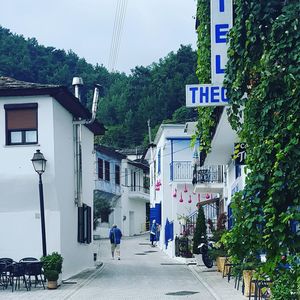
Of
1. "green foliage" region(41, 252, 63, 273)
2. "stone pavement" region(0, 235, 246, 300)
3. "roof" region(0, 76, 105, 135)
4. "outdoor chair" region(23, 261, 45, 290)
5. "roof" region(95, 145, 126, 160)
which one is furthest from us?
"roof" region(95, 145, 126, 160)

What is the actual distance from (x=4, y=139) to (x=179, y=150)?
1568cm

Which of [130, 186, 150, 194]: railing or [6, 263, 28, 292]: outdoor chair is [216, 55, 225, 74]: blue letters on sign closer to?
[6, 263, 28, 292]: outdoor chair

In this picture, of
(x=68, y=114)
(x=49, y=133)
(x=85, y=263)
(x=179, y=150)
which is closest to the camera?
(x=49, y=133)

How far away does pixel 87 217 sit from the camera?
2625 cm

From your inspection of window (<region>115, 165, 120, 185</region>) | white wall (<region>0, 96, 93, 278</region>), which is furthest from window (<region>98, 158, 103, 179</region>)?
white wall (<region>0, 96, 93, 278</region>)

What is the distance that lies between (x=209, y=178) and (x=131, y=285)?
10848 mm

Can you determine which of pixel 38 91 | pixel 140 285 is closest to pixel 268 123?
pixel 140 285

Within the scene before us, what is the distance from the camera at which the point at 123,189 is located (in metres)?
56.2

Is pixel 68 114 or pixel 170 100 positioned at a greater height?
pixel 170 100

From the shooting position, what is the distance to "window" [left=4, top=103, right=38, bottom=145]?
21.0m

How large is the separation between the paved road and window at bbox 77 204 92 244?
120cm

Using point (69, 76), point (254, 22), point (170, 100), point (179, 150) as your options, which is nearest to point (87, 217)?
point (179, 150)

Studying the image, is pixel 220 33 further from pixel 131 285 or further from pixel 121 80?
pixel 121 80

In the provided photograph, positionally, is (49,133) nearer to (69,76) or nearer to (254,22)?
(254,22)
